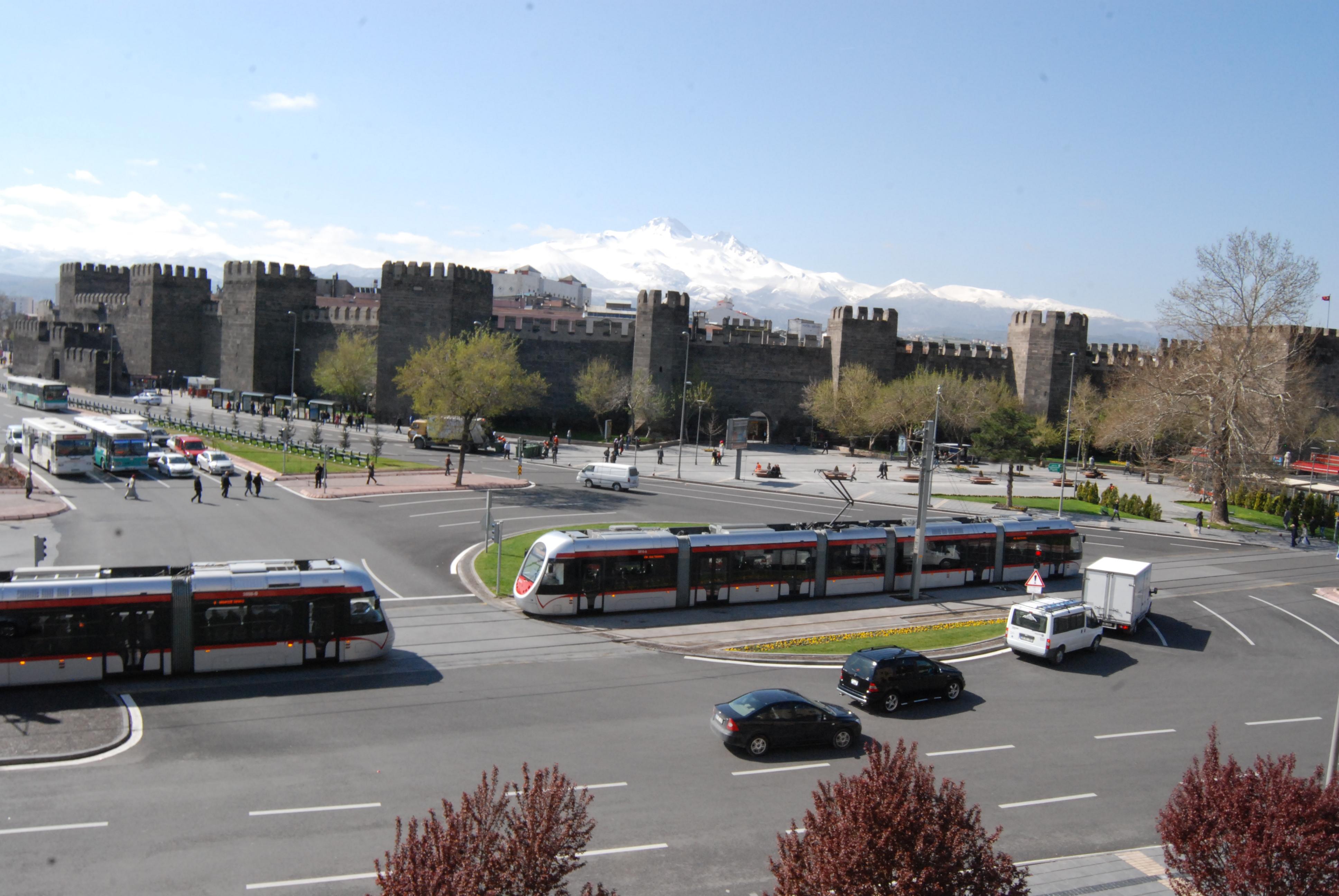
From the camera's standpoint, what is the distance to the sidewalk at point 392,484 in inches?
1537

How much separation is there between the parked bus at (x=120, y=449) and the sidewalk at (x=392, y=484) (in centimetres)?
636

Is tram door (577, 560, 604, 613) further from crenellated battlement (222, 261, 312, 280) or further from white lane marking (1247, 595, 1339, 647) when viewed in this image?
crenellated battlement (222, 261, 312, 280)

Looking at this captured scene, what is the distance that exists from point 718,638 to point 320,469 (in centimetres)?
2255

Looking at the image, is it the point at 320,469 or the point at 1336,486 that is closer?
the point at 320,469

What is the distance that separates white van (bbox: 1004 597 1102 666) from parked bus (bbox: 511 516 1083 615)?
18.8 ft

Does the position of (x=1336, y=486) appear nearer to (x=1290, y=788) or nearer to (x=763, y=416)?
(x=763, y=416)

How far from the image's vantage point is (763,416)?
6962 cm

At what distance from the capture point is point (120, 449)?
137 ft

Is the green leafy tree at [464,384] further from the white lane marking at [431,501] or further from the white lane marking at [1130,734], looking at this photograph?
the white lane marking at [1130,734]

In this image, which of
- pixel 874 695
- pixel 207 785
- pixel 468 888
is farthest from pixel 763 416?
pixel 468 888

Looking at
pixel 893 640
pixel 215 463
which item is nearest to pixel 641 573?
pixel 893 640

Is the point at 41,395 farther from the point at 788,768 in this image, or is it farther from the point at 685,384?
the point at 788,768

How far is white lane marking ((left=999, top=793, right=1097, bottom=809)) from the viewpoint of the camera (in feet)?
46.8

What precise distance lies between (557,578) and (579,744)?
822 centimetres
